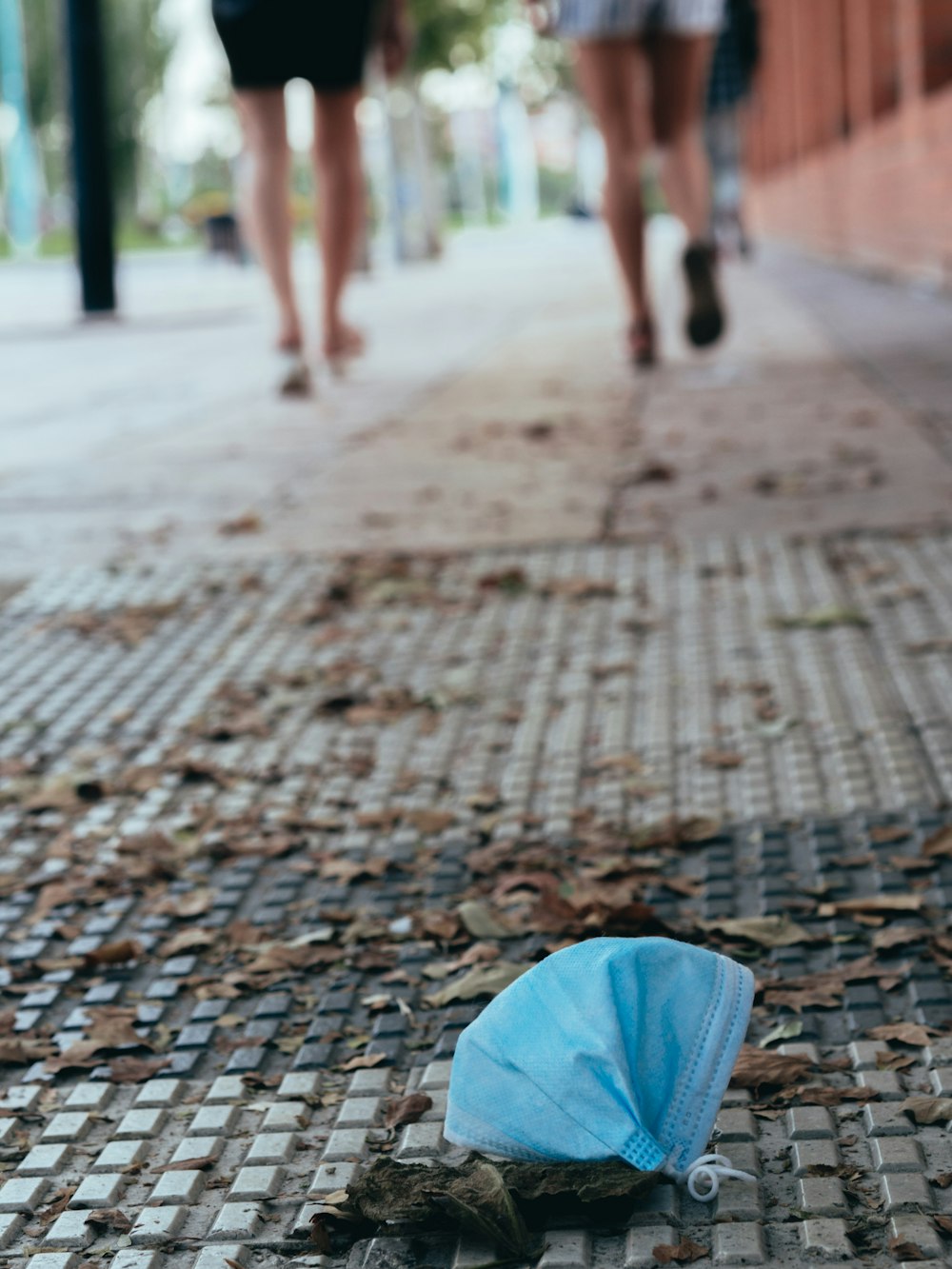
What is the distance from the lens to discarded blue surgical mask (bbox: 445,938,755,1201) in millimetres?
1328

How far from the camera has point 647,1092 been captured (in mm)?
1339

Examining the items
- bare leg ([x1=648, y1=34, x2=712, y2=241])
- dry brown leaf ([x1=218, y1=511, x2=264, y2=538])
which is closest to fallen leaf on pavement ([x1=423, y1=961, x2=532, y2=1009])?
dry brown leaf ([x1=218, y1=511, x2=264, y2=538])

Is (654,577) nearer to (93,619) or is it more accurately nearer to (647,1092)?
(93,619)

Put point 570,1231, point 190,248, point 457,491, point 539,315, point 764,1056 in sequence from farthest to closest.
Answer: point 190,248 < point 539,315 < point 457,491 < point 764,1056 < point 570,1231

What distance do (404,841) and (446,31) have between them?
2416 centimetres

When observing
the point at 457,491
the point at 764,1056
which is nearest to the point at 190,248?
the point at 457,491

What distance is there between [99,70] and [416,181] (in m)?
16.1

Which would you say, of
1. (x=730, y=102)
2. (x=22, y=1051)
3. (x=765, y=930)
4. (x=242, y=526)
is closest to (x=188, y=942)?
(x=22, y=1051)

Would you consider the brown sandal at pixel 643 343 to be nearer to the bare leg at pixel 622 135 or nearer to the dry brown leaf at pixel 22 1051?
the bare leg at pixel 622 135

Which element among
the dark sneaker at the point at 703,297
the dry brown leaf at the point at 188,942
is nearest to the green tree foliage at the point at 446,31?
the dark sneaker at the point at 703,297

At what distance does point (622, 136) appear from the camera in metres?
6.04

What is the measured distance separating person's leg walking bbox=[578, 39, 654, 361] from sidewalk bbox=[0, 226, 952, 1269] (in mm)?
1576

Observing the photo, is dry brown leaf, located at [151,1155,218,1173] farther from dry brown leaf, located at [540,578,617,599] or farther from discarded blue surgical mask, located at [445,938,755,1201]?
dry brown leaf, located at [540,578,617,599]

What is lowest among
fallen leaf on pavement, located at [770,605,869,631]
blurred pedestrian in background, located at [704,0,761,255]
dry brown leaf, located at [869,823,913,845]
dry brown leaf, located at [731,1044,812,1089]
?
dry brown leaf, located at [731,1044,812,1089]
